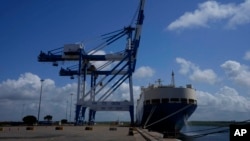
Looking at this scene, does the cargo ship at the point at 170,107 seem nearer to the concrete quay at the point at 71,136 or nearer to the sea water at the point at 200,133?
the sea water at the point at 200,133

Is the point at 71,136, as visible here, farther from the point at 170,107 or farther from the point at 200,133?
the point at 200,133

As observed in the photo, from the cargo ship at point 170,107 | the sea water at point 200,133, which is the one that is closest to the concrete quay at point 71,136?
the sea water at point 200,133

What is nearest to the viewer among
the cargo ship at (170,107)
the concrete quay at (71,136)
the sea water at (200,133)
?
the sea water at (200,133)

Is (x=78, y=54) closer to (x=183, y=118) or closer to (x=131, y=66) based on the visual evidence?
(x=131, y=66)

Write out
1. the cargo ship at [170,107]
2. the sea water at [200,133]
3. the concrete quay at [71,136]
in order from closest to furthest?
the sea water at [200,133]
the concrete quay at [71,136]
the cargo ship at [170,107]

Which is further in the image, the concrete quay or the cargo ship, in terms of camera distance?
the cargo ship

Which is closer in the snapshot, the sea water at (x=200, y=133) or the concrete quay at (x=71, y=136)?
the sea water at (x=200, y=133)

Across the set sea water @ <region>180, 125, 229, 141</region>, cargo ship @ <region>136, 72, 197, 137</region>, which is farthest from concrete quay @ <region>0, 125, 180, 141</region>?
cargo ship @ <region>136, 72, 197, 137</region>

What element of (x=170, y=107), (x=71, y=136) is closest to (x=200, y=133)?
(x=170, y=107)

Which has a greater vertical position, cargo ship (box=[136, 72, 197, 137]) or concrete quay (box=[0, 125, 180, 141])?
cargo ship (box=[136, 72, 197, 137])

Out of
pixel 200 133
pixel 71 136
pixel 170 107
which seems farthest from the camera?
pixel 200 133

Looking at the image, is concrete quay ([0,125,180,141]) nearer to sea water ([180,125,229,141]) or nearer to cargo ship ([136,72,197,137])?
sea water ([180,125,229,141])

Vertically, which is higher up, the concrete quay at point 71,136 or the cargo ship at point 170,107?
the cargo ship at point 170,107

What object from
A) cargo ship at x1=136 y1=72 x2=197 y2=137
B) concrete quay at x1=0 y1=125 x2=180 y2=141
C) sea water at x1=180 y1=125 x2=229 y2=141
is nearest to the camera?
sea water at x1=180 y1=125 x2=229 y2=141
